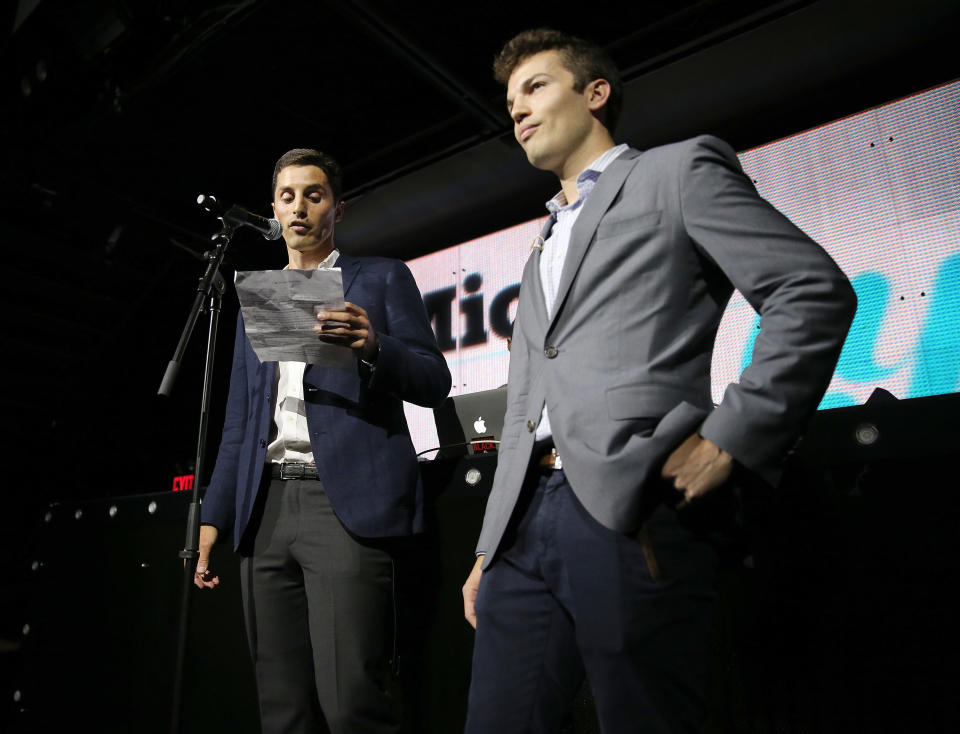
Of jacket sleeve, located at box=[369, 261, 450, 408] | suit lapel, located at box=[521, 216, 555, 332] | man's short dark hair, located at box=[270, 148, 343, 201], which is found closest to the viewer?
suit lapel, located at box=[521, 216, 555, 332]

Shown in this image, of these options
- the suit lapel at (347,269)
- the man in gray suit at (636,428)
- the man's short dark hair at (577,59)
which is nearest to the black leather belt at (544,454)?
the man in gray suit at (636,428)

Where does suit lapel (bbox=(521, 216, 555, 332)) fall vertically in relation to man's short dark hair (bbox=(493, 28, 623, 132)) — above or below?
below

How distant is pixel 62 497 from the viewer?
17.4 ft

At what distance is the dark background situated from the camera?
405 cm

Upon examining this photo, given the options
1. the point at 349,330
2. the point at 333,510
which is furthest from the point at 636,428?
the point at 333,510

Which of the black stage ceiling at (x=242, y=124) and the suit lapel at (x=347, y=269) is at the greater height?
the black stage ceiling at (x=242, y=124)

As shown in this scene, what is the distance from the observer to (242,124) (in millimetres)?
5012

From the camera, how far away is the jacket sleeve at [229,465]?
6.50 feet

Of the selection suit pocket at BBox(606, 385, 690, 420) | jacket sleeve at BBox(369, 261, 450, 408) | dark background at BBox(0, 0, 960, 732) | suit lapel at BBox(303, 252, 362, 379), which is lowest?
suit pocket at BBox(606, 385, 690, 420)

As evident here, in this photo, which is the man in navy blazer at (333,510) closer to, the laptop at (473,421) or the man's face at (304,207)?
the man's face at (304,207)

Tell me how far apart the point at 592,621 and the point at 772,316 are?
1.66 ft

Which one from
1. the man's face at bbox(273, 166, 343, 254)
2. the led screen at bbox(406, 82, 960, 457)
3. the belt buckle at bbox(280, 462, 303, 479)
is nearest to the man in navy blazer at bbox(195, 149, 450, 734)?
the belt buckle at bbox(280, 462, 303, 479)

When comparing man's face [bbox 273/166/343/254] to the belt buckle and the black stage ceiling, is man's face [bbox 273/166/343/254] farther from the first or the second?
the black stage ceiling

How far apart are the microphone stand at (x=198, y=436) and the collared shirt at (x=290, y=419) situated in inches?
8.6
